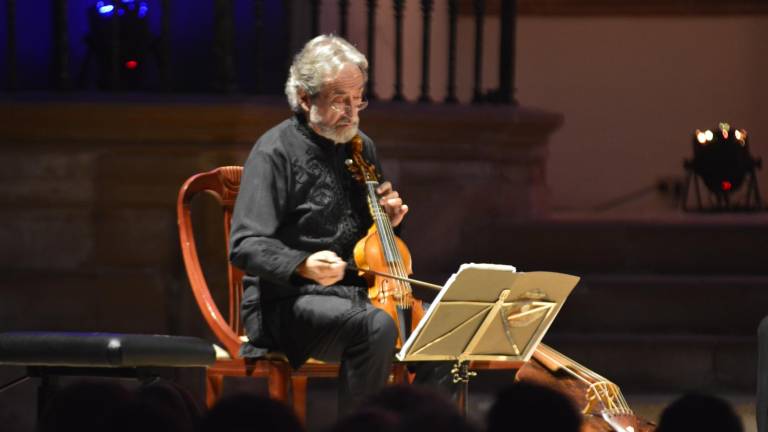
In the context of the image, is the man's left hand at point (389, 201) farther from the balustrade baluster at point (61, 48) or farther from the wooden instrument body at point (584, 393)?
the balustrade baluster at point (61, 48)

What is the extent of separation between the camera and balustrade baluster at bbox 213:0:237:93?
5895 millimetres

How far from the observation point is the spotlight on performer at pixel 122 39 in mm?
6137

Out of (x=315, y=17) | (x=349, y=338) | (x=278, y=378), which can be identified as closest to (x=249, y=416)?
(x=349, y=338)

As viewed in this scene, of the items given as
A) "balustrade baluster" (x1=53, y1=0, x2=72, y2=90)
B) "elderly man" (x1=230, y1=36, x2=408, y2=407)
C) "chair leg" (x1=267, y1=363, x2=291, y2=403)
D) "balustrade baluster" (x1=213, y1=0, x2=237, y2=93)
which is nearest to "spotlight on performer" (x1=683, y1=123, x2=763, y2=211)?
"balustrade baluster" (x1=213, y1=0, x2=237, y2=93)

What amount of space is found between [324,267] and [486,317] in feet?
1.48

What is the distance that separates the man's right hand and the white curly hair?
1.75 feet

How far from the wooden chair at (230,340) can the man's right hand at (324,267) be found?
328mm

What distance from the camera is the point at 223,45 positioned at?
595cm

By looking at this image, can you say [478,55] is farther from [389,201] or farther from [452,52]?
[389,201]

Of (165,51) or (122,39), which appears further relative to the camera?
(122,39)

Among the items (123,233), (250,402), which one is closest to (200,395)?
(123,233)

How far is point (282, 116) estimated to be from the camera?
571cm

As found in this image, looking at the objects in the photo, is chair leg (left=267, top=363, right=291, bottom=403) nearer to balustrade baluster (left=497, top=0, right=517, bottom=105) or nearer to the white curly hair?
the white curly hair

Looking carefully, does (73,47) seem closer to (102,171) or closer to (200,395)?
(102,171)
